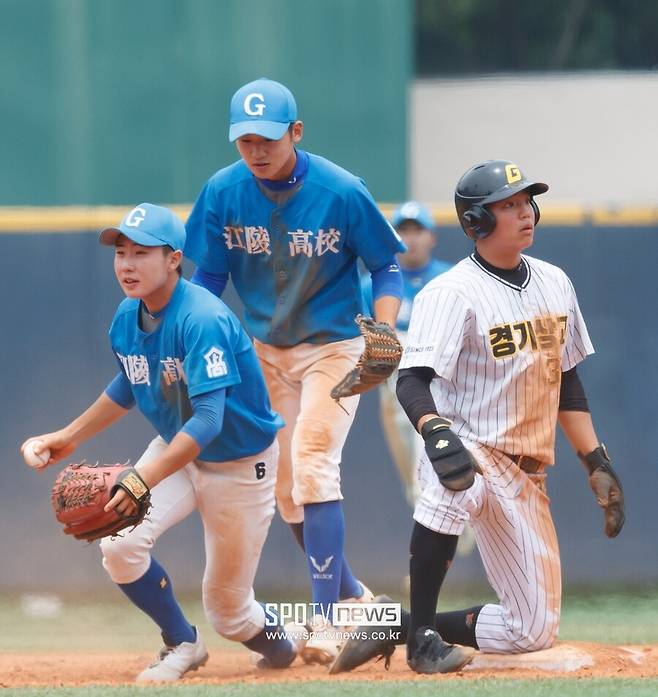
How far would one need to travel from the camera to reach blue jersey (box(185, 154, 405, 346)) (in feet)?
17.3

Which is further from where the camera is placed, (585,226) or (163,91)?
(163,91)

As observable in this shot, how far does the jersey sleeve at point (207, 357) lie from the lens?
4566 millimetres

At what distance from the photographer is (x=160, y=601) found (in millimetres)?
5078

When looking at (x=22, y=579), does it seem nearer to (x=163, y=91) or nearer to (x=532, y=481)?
(x=532, y=481)

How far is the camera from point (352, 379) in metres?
4.97

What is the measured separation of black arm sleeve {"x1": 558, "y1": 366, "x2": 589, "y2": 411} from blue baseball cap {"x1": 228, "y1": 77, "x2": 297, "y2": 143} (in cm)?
126

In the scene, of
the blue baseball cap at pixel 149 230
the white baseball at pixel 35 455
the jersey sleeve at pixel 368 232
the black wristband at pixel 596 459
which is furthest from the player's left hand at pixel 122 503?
the black wristband at pixel 596 459

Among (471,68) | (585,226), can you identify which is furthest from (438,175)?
(585,226)

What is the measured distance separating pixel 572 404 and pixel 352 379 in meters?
0.74

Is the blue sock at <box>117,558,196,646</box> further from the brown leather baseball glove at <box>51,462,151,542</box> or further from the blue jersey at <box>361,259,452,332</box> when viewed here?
the blue jersey at <box>361,259,452,332</box>

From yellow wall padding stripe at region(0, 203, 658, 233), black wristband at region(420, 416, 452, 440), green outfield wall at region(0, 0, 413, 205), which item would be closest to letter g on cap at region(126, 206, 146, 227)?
black wristband at region(420, 416, 452, 440)

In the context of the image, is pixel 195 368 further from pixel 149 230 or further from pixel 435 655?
pixel 435 655

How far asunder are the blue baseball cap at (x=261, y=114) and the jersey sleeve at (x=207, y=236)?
384mm

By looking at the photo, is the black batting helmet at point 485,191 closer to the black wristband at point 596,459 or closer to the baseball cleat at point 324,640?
the black wristband at point 596,459
